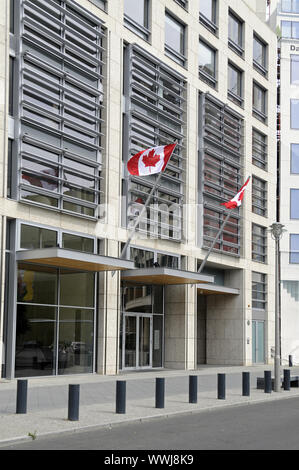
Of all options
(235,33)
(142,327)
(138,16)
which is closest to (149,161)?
(138,16)

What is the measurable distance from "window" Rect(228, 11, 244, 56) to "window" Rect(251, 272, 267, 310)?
507 inches

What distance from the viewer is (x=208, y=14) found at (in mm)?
36156

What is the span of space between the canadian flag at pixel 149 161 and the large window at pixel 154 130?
2328 mm

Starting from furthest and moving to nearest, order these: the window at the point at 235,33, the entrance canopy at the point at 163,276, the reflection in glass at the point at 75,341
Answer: the window at the point at 235,33, the entrance canopy at the point at 163,276, the reflection in glass at the point at 75,341

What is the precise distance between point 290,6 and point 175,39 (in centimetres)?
2785

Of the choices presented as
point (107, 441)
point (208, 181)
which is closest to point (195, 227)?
point (208, 181)

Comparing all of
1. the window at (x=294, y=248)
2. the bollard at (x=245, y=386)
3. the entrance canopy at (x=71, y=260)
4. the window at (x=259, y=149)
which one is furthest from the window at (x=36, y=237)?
the window at (x=294, y=248)

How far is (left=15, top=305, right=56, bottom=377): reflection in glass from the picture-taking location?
22.6 metres

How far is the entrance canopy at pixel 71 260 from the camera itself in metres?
21.9

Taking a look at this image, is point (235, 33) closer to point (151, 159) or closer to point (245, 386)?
point (151, 159)

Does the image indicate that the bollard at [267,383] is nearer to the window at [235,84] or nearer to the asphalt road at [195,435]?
the asphalt road at [195,435]

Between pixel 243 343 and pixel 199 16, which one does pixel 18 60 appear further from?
pixel 243 343

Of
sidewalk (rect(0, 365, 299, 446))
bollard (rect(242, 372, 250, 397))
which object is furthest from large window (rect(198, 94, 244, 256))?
bollard (rect(242, 372, 250, 397))
